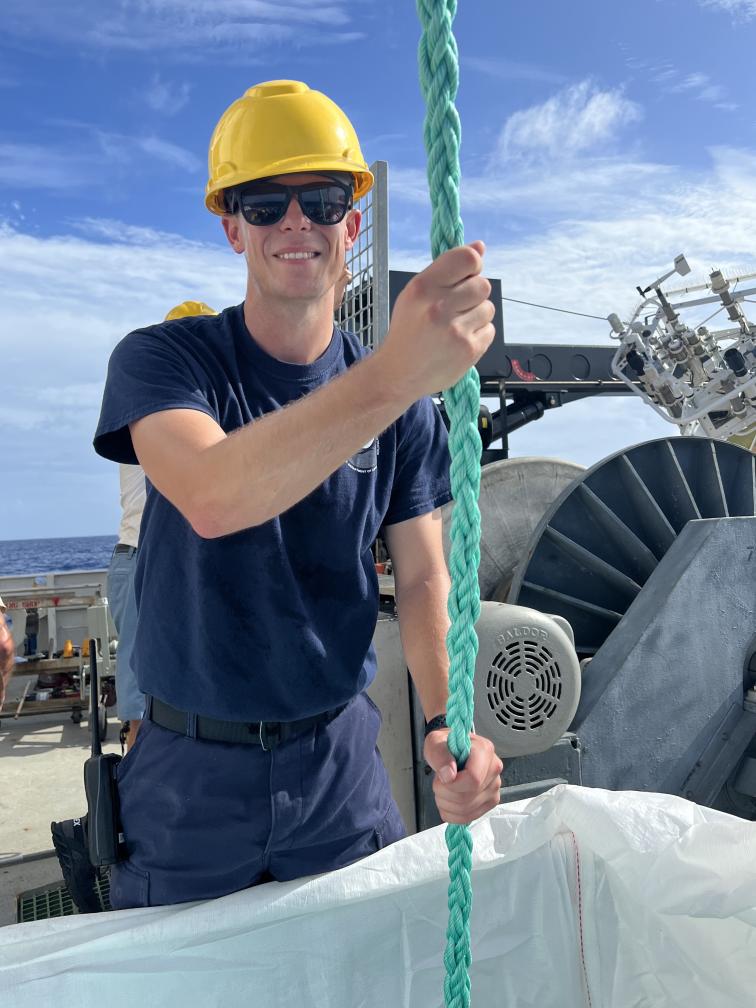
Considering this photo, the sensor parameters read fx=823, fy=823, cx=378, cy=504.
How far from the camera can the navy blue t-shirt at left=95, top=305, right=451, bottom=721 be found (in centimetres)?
160

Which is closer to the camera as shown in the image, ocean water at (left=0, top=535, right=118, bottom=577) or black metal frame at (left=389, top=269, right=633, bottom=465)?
black metal frame at (left=389, top=269, right=633, bottom=465)

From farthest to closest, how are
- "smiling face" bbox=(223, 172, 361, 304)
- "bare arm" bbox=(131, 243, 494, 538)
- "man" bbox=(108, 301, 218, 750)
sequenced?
"man" bbox=(108, 301, 218, 750)
"smiling face" bbox=(223, 172, 361, 304)
"bare arm" bbox=(131, 243, 494, 538)

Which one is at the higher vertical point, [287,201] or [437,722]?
[287,201]

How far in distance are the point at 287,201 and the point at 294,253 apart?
0.35 ft

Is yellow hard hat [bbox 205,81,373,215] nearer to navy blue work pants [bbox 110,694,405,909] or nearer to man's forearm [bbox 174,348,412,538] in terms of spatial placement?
man's forearm [bbox 174,348,412,538]

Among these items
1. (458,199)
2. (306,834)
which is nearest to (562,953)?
(306,834)

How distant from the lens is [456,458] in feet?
3.61

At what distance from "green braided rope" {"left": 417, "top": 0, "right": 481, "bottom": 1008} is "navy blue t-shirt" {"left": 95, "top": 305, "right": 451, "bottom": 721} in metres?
0.48

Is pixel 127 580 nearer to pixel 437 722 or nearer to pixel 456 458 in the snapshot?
pixel 437 722

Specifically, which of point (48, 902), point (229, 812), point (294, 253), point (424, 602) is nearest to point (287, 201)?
point (294, 253)

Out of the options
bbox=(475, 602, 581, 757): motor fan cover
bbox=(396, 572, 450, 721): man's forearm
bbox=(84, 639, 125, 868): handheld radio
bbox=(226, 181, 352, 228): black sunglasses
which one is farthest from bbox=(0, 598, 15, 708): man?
bbox=(475, 602, 581, 757): motor fan cover

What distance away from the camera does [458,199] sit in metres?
1.04

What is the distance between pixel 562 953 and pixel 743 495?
293cm

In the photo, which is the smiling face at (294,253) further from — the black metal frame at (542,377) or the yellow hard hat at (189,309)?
the black metal frame at (542,377)
